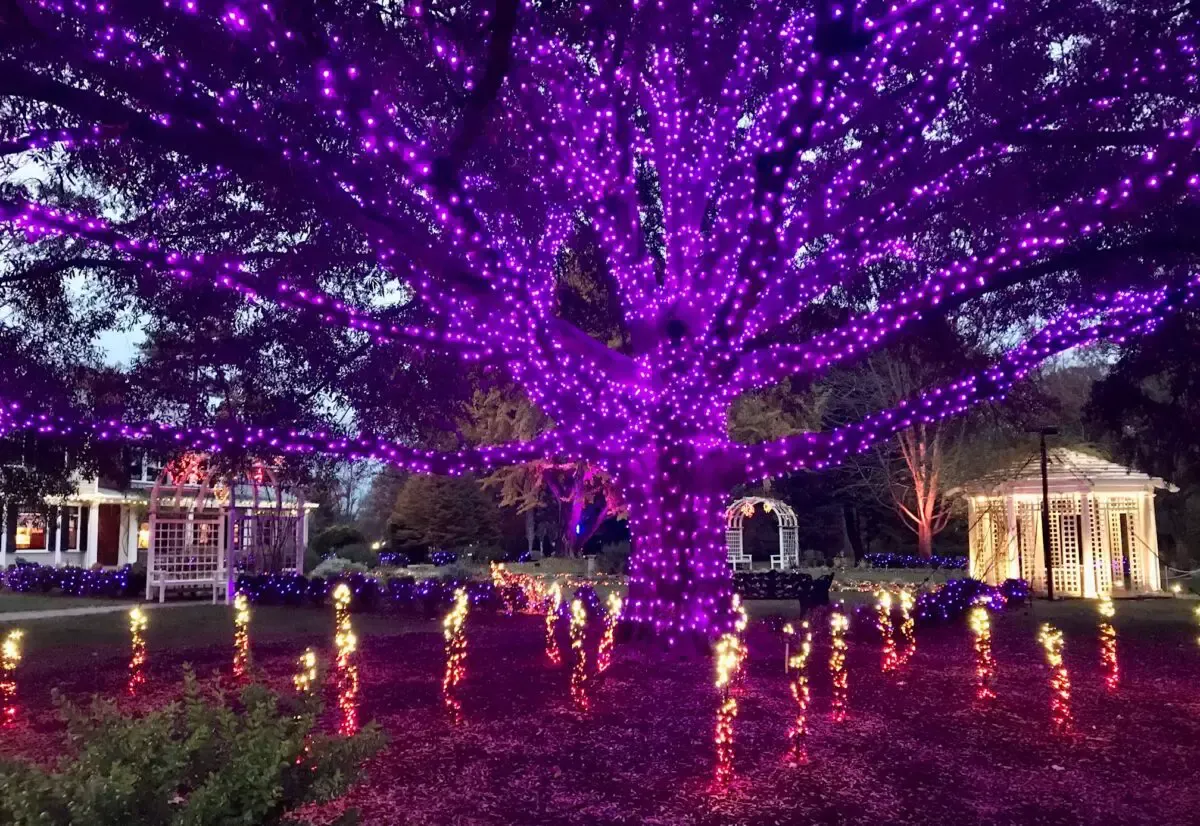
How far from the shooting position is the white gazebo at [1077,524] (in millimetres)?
20203

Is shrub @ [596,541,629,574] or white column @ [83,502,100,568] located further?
white column @ [83,502,100,568]

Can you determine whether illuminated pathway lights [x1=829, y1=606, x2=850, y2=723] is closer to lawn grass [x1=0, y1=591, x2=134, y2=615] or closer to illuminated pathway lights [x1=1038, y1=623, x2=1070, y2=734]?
illuminated pathway lights [x1=1038, y1=623, x2=1070, y2=734]

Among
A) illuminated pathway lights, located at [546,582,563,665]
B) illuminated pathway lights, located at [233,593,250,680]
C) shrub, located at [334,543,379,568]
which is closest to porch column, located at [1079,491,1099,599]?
illuminated pathway lights, located at [546,582,563,665]

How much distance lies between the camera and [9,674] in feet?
30.4

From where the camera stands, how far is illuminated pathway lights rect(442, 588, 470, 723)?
7.34m

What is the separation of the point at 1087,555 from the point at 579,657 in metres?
15.2

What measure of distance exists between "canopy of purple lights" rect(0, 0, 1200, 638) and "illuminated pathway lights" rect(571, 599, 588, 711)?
0.98m

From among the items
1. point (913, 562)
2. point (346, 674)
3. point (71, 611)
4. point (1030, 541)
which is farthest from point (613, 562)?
point (346, 674)

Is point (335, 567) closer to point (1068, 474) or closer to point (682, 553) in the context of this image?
point (682, 553)

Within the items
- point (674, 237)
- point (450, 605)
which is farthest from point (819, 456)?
point (450, 605)

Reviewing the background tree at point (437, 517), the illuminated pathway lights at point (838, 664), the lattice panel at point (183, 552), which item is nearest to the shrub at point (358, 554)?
the background tree at point (437, 517)

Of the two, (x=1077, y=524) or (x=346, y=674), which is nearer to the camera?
(x=346, y=674)

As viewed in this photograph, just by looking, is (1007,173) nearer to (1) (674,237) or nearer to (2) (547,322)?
(1) (674,237)

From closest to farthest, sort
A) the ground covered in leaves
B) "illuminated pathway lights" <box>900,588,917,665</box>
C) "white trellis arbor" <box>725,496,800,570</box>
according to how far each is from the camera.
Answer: the ground covered in leaves → "illuminated pathway lights" <box>900,588,917,665</box> → "white trellis arbor" <box>725,496,800,570</box>
